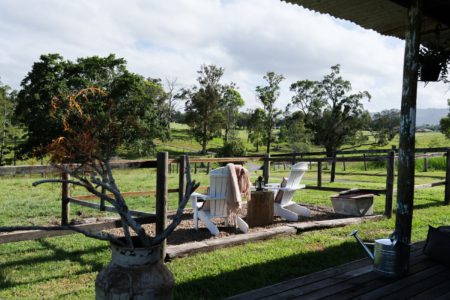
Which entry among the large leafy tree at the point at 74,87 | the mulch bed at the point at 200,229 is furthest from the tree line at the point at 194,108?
the mulch bed at the point at 200,229

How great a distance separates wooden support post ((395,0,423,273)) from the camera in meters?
3.13

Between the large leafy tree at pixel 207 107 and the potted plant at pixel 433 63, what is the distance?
41001 millimetres

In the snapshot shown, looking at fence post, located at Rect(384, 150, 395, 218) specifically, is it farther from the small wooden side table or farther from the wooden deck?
the wooden deck

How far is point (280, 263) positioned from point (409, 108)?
6.93ft

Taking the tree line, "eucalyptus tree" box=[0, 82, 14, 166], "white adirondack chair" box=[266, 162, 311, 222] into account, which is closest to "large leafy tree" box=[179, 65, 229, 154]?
the tree line

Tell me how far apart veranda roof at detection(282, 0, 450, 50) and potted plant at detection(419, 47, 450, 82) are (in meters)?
0.08

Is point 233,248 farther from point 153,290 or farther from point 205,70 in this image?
point 205,70

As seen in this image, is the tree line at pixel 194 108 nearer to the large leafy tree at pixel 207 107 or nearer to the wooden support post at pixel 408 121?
the large leafy tree at pixel 207 107

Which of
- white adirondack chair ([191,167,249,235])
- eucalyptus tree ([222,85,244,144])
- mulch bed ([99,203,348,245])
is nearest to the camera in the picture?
mulch bed ([99,203,348,245])

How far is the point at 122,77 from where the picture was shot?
30844mm


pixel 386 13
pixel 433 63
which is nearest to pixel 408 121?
pixel 433 63

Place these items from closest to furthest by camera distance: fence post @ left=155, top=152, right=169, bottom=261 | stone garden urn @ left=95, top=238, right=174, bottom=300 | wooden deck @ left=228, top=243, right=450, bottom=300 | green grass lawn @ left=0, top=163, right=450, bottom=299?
stone garden urn @ left=95, top=238, right=174, bottom=300, wooden deck @ left=228, top=243, right=450, bottom=300, green grass lawn @ left=0, top=163, right=450, bottom=299, fence post @ left=155, top=152, right=169, bottom=261

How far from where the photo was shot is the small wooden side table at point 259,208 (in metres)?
6.28

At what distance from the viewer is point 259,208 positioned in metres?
6.32
